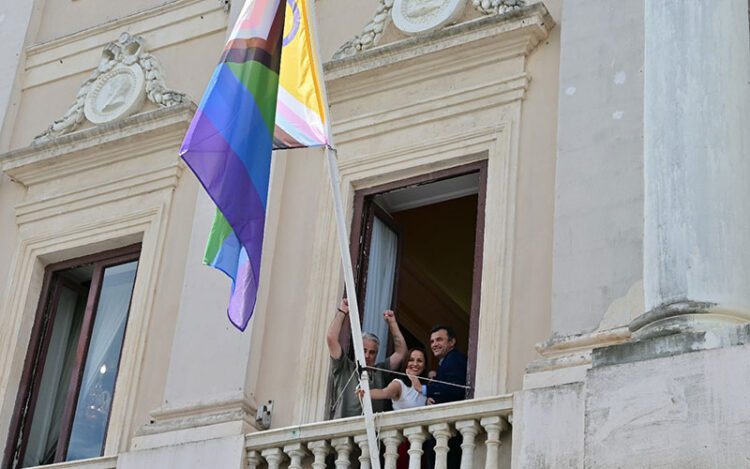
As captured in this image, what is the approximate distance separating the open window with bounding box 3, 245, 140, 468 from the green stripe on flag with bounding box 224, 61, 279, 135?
120 inches

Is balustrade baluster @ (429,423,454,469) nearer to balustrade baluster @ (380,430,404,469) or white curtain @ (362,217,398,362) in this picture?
balustrade baluster @ (380,430,404,469)

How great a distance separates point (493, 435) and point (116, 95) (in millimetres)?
5246

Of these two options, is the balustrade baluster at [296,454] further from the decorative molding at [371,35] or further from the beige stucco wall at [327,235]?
the decorative molding at [371,35]

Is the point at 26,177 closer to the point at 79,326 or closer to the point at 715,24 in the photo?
the point at 79,326

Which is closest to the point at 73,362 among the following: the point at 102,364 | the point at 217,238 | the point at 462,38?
the point at 102,364

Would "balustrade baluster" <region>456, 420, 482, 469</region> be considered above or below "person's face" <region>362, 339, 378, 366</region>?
below

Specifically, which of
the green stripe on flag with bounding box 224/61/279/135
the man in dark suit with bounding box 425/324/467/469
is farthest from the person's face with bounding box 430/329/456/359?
the green stripe on flag with bounding box 224/61/279/135

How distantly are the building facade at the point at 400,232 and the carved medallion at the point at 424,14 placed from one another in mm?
22

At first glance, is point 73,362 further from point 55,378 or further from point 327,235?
point 327,235

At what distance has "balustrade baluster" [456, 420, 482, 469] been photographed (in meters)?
10.4

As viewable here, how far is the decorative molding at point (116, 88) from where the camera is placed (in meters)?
14.1

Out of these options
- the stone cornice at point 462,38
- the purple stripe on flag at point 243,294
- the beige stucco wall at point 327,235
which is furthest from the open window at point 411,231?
the purple stripe on flag at point 243,294

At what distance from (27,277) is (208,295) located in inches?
78.6

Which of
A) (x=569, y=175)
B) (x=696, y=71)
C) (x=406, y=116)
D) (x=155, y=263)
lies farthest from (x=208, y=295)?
(x=696, y=71)
